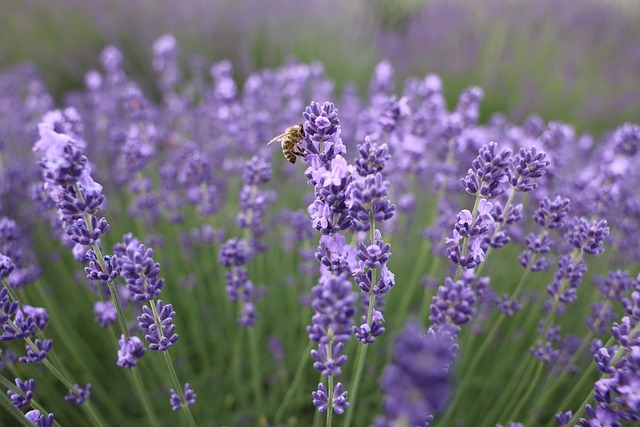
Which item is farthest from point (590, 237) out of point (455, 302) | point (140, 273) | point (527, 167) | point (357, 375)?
point (140, 273)

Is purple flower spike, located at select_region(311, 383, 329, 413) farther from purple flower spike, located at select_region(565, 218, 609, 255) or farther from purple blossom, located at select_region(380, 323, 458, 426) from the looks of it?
purple flower spike, located at select_region(565, 218, 609, 255)

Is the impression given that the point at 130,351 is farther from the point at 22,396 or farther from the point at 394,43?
the point at 394,43

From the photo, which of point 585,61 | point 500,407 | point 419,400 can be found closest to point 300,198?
point 500,407

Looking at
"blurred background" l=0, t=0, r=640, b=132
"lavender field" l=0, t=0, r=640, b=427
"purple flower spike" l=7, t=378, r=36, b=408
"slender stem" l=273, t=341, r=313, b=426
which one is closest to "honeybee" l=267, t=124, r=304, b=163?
"lavender field" l=0, t=0, r=640, b=427

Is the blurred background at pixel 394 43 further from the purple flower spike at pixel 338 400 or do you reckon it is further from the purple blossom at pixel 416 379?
the purple blossom at pixel 416 379

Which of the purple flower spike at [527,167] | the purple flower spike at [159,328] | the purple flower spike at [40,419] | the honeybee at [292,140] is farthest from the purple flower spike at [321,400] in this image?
the honeybee at [292,140]

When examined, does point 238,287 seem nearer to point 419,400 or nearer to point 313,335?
point 313,335
